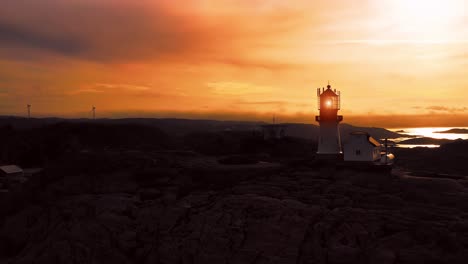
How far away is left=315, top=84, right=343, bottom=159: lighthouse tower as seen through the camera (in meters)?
37.1

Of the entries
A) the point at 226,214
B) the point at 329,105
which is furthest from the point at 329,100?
the point at 226,214

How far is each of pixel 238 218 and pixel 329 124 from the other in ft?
56.1

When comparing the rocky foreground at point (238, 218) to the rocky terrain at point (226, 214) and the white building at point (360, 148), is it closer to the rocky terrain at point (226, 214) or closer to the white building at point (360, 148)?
the rocky terrain at point (226, 214)

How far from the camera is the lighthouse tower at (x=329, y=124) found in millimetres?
37062

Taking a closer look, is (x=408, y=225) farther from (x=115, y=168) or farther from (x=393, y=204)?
(x=115, y=168)

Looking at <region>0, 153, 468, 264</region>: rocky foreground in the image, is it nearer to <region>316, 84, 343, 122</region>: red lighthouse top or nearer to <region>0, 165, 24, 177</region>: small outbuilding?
<region>316, 84, 343, 122</region>: red lighthouse top

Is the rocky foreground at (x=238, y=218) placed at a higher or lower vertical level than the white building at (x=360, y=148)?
lower

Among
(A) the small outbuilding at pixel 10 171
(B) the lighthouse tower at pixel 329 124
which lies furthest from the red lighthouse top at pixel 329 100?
(A) the small outbuilding at pixel 10 171

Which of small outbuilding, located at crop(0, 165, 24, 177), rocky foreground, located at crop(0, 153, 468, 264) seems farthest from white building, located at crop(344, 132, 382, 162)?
small outbuilding, located at crop(0, 165, 24, 177)

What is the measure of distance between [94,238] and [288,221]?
439 inches

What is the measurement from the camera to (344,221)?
2236 centimetres

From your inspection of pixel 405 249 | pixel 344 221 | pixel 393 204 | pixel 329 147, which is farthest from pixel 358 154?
pixel 405 249

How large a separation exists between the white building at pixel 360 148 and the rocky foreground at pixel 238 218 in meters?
2.73

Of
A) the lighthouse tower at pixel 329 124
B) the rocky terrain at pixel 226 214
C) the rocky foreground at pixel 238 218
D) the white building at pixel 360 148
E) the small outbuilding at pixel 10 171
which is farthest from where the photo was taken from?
the small outbuilding at pixel 10 171
